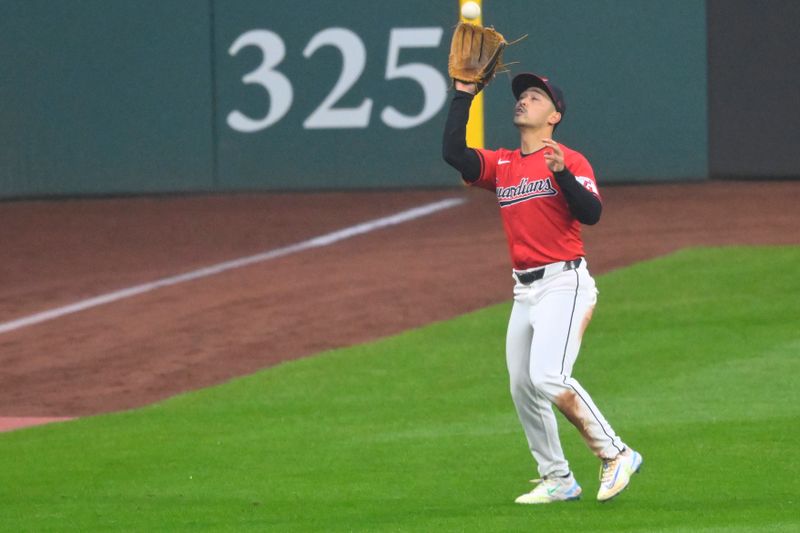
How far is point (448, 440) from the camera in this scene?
331 inches

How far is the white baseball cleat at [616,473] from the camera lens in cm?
633

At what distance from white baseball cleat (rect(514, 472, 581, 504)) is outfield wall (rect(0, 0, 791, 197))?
11641 millimetres

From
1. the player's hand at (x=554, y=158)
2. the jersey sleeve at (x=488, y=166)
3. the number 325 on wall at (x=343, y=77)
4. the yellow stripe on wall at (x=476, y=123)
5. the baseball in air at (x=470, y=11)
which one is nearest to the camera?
the player's hand at (x=554, y=158)

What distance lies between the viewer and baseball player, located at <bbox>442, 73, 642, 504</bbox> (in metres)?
6.35

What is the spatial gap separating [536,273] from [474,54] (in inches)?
40.7

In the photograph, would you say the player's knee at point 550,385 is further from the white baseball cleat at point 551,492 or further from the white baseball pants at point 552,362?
the white baseball cleat at point 551,492

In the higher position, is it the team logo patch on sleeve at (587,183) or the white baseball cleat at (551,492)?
the team logo patch on sleeve at (587,183)

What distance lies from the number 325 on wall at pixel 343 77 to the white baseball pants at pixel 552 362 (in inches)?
463

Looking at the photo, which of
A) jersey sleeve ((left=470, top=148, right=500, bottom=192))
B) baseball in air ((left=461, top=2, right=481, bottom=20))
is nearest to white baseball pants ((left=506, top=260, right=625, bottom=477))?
jersey sleeve ((left=470, top=148, right=500, bottom=192))

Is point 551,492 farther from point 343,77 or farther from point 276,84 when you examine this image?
point 276,84

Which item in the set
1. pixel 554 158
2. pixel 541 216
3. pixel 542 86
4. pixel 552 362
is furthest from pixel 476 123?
pixel 554 158

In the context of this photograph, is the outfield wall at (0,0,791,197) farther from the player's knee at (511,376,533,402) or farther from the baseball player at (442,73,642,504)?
the player's knee at (511,376,533,402)

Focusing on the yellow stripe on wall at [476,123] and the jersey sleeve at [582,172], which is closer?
the jersey sleeve at [582,172]

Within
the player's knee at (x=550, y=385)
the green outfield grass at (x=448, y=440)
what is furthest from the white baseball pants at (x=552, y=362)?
the green outfield grass at (x=448, y=440)
